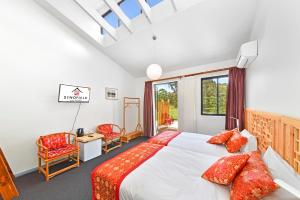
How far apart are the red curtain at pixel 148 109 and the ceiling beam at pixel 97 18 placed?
211 cm

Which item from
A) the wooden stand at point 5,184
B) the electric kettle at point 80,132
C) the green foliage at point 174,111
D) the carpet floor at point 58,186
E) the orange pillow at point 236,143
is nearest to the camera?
the wooden stand at point 5,184

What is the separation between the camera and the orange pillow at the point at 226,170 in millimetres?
1198

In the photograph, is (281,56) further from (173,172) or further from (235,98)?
(235,98)

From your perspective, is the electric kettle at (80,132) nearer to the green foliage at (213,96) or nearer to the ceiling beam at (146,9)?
the ceiling beam at (146,9)

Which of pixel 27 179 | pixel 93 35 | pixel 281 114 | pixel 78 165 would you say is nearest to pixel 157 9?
pixel 93 35

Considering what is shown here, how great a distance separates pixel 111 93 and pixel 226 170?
3.88m

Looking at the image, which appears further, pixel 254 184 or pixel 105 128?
pixel 105 128

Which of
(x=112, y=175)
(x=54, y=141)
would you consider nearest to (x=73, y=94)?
(x=54, y=141)

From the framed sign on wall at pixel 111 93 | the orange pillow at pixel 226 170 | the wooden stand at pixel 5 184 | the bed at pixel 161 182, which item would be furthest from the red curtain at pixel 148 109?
the wooden stand at pixel 5 184

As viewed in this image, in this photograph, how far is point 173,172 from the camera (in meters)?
1.45

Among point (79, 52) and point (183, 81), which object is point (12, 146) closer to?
point (79, 52)

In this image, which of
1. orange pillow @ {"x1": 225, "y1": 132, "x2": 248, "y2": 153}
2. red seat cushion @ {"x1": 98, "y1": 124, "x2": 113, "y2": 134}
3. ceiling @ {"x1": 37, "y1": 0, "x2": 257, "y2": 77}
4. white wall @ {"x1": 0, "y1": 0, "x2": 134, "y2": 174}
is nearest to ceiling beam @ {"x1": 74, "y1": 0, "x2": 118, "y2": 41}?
ceiling @ {"x1": 37, "y1": 0, "x2": 257, "y2": 77}

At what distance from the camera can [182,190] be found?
1.16 meters

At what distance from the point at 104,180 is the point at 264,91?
8.05 ft
